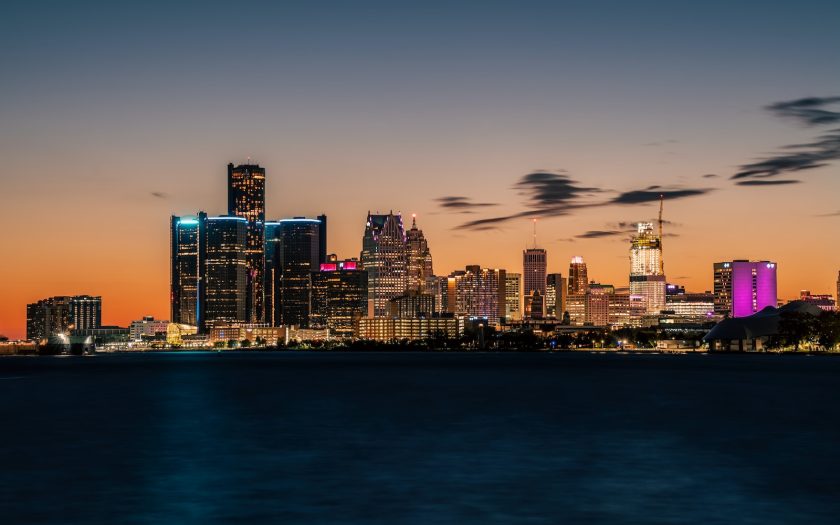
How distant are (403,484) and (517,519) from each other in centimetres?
915

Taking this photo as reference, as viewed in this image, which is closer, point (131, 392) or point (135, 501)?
point (135, 501)

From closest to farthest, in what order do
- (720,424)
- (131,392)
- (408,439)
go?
(408,439) < (720,424) < (131,392)

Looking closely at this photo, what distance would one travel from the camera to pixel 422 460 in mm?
52125

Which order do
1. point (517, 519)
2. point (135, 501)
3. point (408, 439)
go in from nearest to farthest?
point (517, 519), point (135, 501), point (408, 439)

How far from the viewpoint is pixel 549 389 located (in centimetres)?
12225

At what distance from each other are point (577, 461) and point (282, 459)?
15.0m

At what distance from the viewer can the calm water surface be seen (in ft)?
123

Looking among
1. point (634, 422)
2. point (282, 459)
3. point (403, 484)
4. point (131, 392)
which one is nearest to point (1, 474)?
point (282, 459)

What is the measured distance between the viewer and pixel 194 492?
41750mm

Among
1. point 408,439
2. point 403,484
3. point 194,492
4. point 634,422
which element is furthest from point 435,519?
point 634,422

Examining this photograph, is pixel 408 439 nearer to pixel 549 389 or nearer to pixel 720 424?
pixel 720 424

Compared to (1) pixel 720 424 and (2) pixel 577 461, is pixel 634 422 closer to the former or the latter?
(1) pixel 720 424

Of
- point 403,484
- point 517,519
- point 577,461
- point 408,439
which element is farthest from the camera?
point 408,439

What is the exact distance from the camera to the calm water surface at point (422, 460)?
37.5 meters
